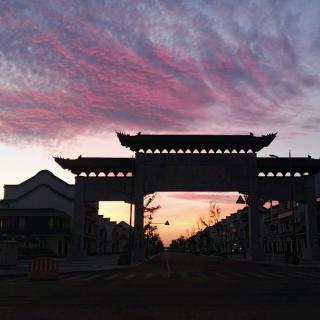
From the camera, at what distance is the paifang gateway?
61.6 meters

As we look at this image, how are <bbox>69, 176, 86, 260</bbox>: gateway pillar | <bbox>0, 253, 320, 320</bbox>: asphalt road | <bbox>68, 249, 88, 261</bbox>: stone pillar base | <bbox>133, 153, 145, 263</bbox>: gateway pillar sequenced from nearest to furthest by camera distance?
1. <bbox>0, 253, 320, 320</bbox>: asphalt road
2. <bbox>133, 153, 145, 263</bbox>: gateway pillar
3. <bbox>68, 249, 88, 261</bbox>: stone pillar base
4. <bbox>69, 176, 86, 260</bbox>: gateway pillar

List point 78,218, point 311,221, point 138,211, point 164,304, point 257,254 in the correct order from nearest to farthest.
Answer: point 164,304
point 257,254
point 138,211
point 311,221
point 78,218

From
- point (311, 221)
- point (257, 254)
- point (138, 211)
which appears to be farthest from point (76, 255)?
point (311, 221)

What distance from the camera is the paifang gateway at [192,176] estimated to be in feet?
202

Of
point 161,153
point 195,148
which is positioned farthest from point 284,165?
point 161,153

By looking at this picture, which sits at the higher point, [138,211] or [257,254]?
[138,211]

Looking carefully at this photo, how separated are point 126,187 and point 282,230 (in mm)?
53448

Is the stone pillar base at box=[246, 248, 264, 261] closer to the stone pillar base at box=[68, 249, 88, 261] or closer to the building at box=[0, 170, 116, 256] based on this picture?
the stone pillar base at box=[68, 249, 88, 261]

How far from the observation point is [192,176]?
6178cm

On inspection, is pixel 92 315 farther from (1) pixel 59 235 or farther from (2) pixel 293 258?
(1) pixel 59 235

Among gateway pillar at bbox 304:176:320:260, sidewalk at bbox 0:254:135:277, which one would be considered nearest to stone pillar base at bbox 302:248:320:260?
gateway pillar at bbox 304:176:320:260

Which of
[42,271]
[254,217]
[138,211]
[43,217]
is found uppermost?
[43,217]

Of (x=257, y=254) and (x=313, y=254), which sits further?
(x=257, y=254)

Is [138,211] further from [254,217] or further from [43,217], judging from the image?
[43,217]
